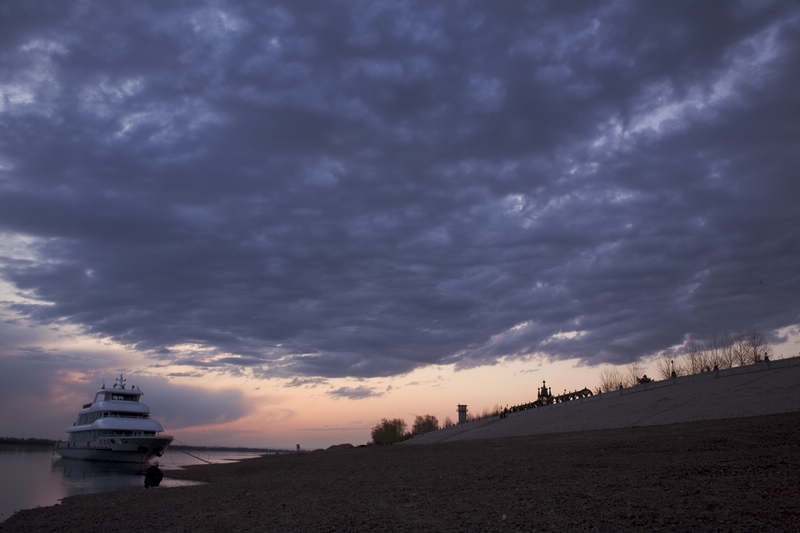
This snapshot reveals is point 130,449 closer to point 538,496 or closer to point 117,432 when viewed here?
point 117,432

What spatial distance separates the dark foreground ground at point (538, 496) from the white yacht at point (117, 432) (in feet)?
134

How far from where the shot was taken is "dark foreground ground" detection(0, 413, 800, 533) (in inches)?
402

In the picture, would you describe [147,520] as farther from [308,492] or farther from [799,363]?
[799,363]

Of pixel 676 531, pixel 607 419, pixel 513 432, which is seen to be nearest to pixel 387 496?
pixel 676 531

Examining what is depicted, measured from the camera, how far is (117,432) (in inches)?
2486

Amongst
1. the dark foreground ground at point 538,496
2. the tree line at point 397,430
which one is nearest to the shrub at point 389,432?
the tree line at point 397,430

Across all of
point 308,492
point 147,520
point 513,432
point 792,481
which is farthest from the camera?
point 513,432

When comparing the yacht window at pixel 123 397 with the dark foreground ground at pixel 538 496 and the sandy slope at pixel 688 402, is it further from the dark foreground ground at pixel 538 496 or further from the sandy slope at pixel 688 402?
the dark foreground ground at pixel 538 496

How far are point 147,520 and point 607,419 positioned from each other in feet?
89.7

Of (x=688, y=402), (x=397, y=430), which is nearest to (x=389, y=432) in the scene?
(x=397, y=430)

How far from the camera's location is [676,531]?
8.93 m

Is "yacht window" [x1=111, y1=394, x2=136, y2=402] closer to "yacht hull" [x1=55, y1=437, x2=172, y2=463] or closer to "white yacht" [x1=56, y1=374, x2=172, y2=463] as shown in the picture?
"white yacht" [x1=56, y1=374, x2=172, y2=463]

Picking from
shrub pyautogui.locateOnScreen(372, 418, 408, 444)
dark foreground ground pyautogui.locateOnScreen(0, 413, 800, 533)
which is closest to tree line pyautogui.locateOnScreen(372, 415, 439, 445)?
shrub pyautogui.locateOnScreen(372, 418, 408, 444)

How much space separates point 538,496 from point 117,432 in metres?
63.2
